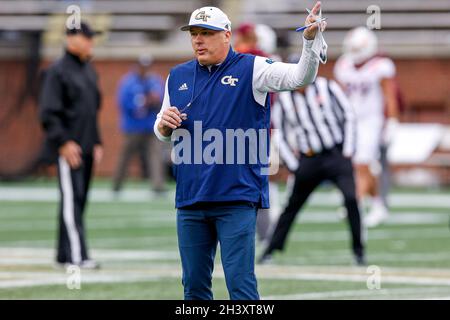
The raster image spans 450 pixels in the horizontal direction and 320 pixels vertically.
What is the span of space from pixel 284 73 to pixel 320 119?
4.64m

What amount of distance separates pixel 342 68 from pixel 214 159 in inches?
379

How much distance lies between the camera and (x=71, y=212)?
35.1 ft

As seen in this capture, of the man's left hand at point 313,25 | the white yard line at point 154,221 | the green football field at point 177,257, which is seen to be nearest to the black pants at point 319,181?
the green football field at point 177,257

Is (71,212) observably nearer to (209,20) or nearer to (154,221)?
(209,20)

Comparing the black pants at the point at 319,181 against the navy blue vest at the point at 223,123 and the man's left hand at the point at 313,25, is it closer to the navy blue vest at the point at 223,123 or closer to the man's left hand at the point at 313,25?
the navy blue vest at the point at 223,123

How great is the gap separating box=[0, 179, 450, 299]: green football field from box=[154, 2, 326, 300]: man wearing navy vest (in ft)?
6.82

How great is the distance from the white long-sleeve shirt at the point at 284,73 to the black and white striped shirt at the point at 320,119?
440 cm

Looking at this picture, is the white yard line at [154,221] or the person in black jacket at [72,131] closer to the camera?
the person in black jacket at [72,131]

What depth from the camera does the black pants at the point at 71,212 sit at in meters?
10.6

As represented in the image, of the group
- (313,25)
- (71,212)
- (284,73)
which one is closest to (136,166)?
(71,212)

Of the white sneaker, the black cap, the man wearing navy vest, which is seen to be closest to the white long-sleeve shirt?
the man wearing navy vest

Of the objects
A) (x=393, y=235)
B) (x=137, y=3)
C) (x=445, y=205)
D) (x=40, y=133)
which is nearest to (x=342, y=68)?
(x=393, y=235)
